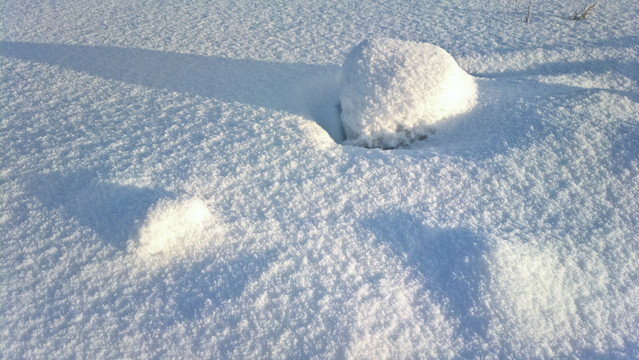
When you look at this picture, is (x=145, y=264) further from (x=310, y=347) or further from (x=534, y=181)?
A: (x=534, y=181)

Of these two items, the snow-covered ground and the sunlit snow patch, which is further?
the sunlit snow patch

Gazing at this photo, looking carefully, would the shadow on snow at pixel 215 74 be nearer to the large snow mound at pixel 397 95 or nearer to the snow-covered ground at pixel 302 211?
the snow-covered ground at pixel 302 211

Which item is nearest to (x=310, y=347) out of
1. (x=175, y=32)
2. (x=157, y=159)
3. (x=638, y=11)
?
(x=157, y=159)

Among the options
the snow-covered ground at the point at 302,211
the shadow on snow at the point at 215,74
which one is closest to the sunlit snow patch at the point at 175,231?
the snow-covered ground at the point at 302,211

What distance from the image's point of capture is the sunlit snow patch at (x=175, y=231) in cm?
117

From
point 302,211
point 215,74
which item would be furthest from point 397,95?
point 215,74

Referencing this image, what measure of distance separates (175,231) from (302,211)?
362 millimetres

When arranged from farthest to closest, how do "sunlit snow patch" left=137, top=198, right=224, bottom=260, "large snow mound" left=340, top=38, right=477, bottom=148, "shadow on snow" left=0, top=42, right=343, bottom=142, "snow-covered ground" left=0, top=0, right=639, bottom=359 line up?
1. "shadow on snow" left=0, top=42, right=343, bottom=142
2. "large snow mound" left=340, top=38, right=477, bottom=148
3. "sunlit snow patch" left=137, top=198, right=224, bottom=260
4. "snow-covered ground" left=0, top=0, right=639, bottom=359

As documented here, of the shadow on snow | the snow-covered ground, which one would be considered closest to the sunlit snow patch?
the snow-covered ground

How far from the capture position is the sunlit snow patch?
117 cm

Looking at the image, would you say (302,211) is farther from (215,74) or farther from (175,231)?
(215,74)

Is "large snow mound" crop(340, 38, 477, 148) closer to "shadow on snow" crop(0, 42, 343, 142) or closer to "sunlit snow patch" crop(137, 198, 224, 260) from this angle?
"shadow on snow" crop(0, 42, 343, 142)

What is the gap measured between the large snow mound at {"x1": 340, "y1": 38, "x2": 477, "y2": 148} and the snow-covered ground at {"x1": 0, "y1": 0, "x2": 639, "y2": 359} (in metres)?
0.07

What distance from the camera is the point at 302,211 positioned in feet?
4.23
